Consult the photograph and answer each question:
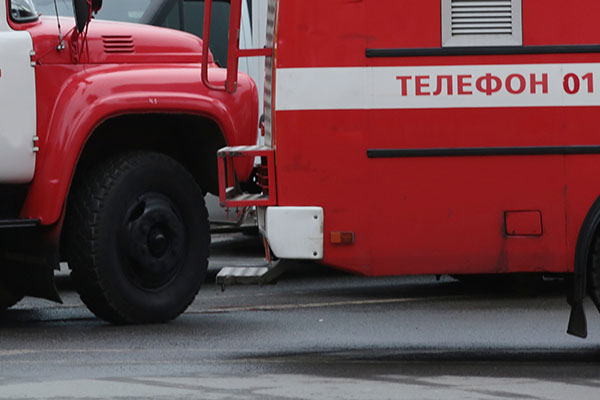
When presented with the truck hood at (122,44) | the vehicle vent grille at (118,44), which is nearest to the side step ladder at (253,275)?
the truck hood at (122,44)

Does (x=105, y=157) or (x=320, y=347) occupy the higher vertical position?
(x=105, y=157)

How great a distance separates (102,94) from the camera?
988cm

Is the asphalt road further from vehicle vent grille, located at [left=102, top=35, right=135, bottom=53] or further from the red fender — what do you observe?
vehicle vent grille, located at [left=102, top=35, right=135, bottom=53]

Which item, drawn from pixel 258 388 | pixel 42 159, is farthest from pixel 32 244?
pixel 258 388

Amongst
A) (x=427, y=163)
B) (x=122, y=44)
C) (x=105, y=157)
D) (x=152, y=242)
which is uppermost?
(x=122, y=44)

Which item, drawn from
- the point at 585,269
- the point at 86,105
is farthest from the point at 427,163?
the point at 86,105

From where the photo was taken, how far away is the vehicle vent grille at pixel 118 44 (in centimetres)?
1032

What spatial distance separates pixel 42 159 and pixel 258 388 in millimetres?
2769

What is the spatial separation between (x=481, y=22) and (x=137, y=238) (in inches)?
119

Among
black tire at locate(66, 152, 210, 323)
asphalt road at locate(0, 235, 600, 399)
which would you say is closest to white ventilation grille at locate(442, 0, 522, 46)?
asphalt road at locate(0, 235, 600, 399)

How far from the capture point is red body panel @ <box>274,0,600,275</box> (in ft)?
26.5

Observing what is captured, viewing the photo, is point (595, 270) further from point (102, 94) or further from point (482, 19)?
point (102, 94)

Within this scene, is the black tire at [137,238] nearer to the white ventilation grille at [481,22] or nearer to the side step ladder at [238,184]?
the side step ladder at [238,184]

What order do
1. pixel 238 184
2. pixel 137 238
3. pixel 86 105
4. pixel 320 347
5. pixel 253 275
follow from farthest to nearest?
Result: pixel 137 238 → pixel 86 105 → pixel 320 347 → pixel 238 184 → pixel 253 275
